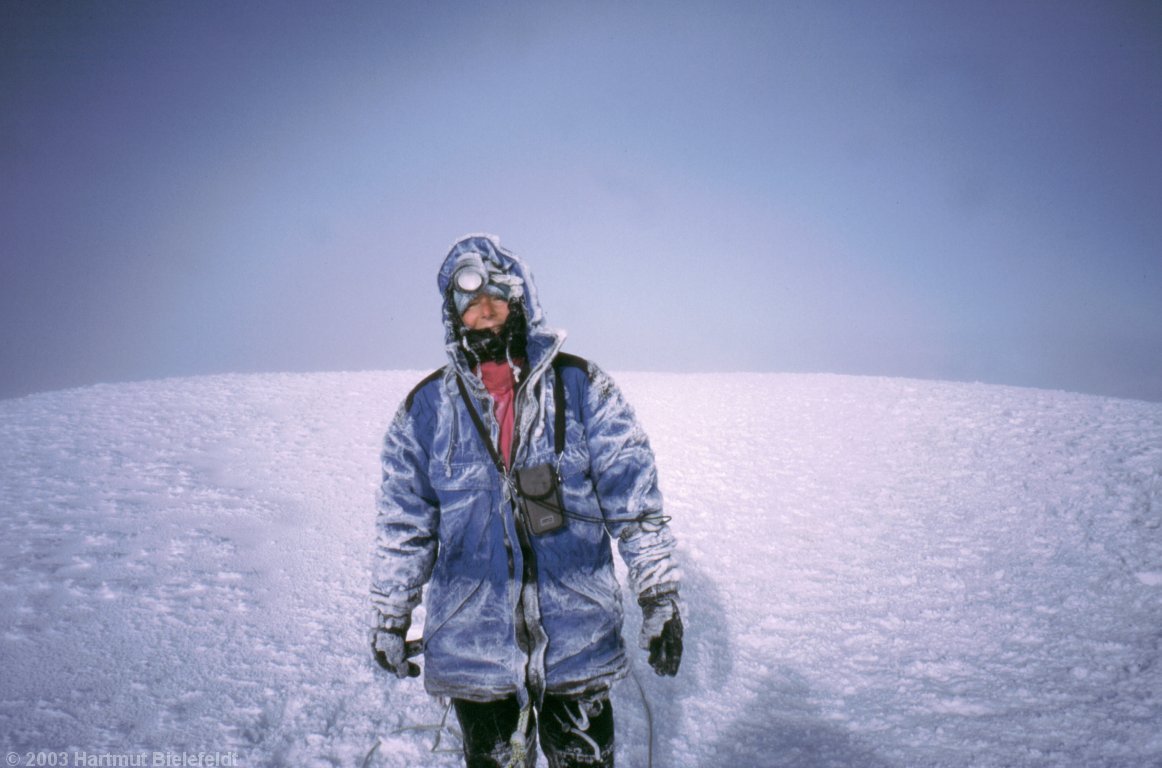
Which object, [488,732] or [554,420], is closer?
[554,420]

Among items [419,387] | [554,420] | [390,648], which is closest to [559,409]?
[554,420]

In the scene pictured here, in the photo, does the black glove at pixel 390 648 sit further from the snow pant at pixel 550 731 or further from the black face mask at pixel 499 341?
the black face mask at pixel 499 341

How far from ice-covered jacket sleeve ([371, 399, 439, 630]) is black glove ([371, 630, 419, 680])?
4cm

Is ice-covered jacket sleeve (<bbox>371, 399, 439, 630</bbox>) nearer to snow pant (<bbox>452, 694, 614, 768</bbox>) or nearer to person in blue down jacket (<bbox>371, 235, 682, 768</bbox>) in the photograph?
person in blue down jacket (<bbox>371, 235, 682, 768</bbox>)

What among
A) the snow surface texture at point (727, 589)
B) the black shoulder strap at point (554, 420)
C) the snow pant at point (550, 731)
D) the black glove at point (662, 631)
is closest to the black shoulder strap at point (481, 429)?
the black shoulder strap at point (554, 420)

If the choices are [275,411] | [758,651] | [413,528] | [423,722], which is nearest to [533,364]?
[413,528]

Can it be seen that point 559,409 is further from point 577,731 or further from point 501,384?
point 577,731

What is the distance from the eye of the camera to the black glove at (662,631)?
96.1 inches

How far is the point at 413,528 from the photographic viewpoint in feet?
8.27

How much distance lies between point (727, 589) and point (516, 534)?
16.0ft

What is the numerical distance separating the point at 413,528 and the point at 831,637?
469cm

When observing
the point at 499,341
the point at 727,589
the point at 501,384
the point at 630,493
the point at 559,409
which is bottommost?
the point at 727,589

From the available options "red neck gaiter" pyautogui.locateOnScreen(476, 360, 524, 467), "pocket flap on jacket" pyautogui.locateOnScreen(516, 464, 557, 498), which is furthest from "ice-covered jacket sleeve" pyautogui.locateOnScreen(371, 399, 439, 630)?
"pocket flap on jacket" pyautogui.locateOnScreen(516, 464, 557, 498)

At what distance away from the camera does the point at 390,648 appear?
8.29 feet
